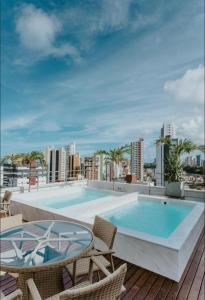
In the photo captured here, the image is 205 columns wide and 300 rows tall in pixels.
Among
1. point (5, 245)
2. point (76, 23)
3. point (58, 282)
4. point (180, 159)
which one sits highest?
point (76, 23)

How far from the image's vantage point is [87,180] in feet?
31.5

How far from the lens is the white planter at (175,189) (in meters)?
6.97

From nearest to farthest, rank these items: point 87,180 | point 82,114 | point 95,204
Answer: point 95,204
point 87,180
point 82,114

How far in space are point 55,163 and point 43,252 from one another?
26.9 ft

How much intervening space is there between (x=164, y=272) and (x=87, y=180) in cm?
718

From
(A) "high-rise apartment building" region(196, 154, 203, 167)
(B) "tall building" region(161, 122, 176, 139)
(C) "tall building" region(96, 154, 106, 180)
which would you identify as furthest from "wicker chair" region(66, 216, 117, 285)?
(C) "tall building" region(96, 154, 106, 180)

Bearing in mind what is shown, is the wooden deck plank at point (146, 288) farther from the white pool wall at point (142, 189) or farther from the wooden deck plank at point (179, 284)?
the white pool wall at point (142, 189)

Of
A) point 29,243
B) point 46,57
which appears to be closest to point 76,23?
point 46,57

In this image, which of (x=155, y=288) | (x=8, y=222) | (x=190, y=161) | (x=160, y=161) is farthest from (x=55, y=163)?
(x=155, y=288)

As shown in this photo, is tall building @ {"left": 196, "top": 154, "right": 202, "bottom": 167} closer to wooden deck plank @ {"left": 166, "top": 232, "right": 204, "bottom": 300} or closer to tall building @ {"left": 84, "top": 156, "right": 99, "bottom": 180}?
tall building @ {"left": 84, "top": 156, "right": 99, "bottom": 180}

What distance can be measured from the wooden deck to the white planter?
169 inches

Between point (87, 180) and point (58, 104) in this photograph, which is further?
point (58, 104)

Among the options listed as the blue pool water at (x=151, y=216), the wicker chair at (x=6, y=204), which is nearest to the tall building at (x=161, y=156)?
the blue pool water at (x=151, y=216)

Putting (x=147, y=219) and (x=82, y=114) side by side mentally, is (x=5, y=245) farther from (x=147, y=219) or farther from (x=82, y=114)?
(x=82, y=114)
